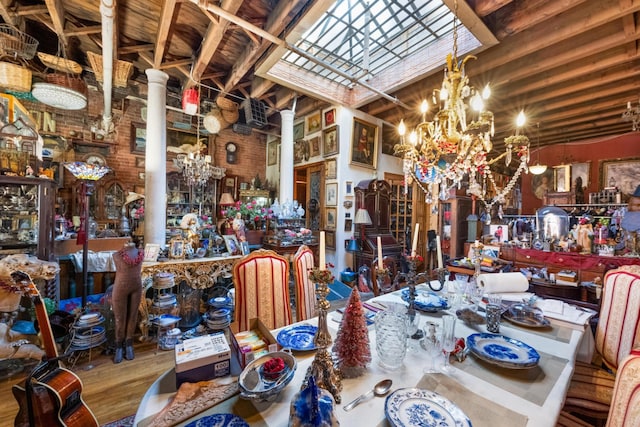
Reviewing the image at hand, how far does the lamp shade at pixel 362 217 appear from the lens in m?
4.53

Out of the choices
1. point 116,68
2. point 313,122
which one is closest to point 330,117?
point 313,122

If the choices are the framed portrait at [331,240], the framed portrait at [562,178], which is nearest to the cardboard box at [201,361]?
the framed portrait at [331,240]

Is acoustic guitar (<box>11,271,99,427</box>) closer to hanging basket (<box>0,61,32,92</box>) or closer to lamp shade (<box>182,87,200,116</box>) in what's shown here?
lamp shade (<box>182,87,200,116</box>)

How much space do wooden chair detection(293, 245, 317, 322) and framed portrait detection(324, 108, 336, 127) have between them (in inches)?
137

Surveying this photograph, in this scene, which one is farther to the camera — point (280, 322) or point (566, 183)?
point (566, 183)

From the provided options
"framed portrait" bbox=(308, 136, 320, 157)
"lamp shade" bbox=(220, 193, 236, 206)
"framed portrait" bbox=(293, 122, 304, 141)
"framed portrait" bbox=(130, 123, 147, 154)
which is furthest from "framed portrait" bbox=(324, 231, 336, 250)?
"framed portrait" bbox=(130, 123, 147, 154)

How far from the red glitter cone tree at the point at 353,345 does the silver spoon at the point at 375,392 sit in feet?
0.34

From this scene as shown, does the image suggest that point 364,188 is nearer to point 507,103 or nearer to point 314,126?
point 314,126

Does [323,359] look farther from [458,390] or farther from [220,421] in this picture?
[458,390]

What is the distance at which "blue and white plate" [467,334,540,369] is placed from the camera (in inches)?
41.7

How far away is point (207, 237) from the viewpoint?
3.46 meters

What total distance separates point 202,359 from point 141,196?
533 cm

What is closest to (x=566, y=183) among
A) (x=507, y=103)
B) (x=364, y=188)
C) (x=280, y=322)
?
(x=507, y=103)

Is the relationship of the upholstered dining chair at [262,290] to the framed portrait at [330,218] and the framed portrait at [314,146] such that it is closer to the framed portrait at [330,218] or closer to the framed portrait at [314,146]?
the framed portrait at [330,218]
